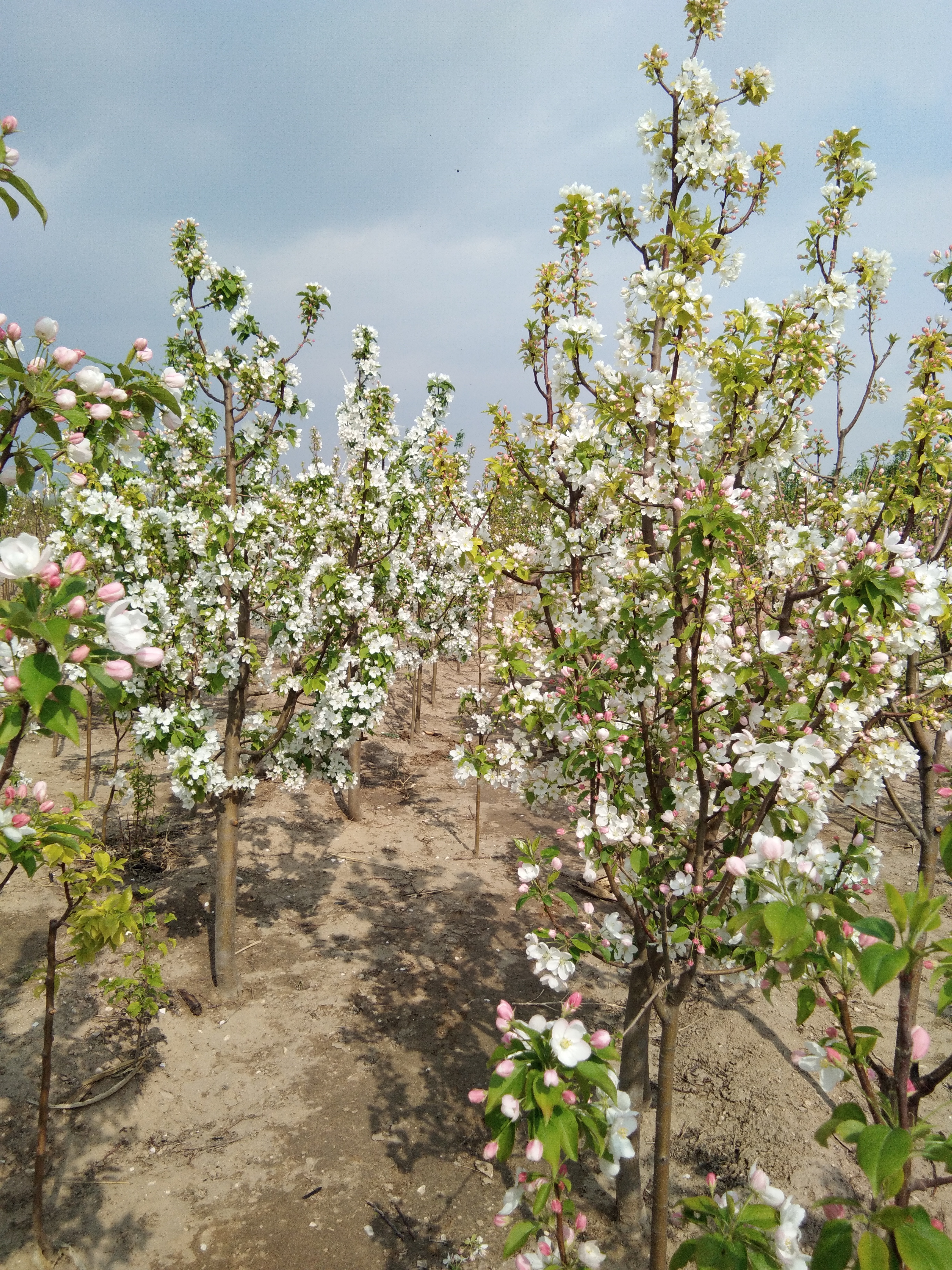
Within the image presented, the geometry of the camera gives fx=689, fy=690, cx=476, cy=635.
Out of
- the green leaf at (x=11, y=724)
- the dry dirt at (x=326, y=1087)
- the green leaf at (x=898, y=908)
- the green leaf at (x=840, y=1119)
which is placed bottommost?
the dry dirt at (x=326, y=1087)

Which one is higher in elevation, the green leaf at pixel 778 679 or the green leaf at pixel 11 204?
the green leaf at pixel 11 204

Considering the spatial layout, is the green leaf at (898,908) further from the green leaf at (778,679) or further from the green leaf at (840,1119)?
the green leaf at (778,679)

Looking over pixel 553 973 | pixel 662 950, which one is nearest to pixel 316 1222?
pixel 553 973

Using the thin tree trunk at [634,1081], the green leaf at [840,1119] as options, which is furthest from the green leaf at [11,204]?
the thin tree trunk at [634,1081]

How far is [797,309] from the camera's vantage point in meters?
3.10

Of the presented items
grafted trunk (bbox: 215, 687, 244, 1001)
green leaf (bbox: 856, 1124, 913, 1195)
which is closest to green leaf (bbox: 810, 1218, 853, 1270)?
green leaf (bbox: 856, 1124, 913, 1195)

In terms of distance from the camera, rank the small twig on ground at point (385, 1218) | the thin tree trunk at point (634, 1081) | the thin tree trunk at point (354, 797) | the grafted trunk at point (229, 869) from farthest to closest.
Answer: the thin tree trunk at point (354, 797) < the grafted trunk at point (229, 869) < the thin tree trunk at point (634, 1081) < the small twig on ground at point (385, 1218)

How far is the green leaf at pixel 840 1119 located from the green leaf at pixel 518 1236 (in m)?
0.68

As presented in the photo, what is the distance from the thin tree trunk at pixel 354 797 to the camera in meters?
8.88

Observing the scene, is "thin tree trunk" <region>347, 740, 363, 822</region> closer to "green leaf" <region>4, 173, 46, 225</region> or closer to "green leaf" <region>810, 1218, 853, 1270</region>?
"green leaf" <region>4, 173, 46, 225</region>

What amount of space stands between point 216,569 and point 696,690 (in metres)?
3.59

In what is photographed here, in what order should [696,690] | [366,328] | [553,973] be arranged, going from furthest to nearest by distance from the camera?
[366,328]
[553,973]
[696,690]

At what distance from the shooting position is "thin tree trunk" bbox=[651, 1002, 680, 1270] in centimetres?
245

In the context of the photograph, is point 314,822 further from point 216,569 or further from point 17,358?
point 17,358
